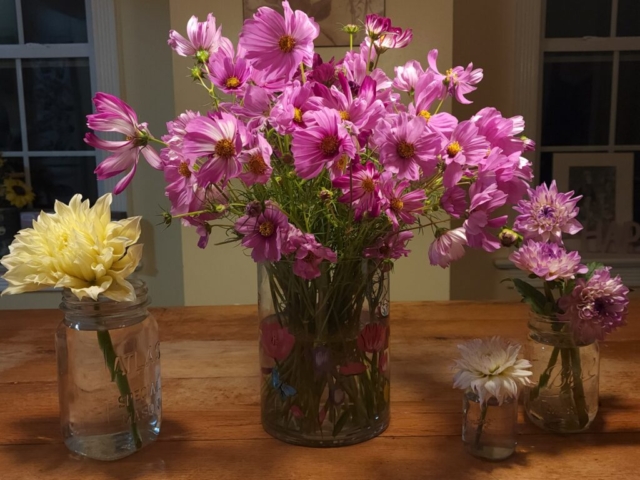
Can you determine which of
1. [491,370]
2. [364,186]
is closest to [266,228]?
[364,186]

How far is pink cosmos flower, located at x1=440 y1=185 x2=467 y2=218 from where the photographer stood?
2.38 feet

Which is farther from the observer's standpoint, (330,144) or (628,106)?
(628,106)

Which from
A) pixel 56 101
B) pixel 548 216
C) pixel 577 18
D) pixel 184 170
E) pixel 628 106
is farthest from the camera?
pixel 56 101

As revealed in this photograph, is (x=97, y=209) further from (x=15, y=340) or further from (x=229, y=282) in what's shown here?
(x=229, y=282)

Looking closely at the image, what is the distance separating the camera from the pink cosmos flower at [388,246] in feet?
2.65

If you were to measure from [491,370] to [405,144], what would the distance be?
300mm

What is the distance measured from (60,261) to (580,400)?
66 cm

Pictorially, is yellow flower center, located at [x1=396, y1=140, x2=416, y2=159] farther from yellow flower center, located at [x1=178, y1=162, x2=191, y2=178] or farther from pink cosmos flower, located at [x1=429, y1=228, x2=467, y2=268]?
yellow flower center, located at [x1=178, y1=162, x2=191, y2=178]

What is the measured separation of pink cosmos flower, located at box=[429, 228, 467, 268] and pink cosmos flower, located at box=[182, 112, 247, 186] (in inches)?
9.6

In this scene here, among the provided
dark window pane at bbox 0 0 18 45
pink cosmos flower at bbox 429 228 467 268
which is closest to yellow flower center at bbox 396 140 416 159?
pink cosmos flower at bbox 429 228 467 268

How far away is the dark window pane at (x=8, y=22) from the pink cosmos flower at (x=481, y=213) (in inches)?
112

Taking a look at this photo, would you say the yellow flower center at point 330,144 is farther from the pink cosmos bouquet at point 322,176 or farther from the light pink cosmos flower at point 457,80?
the light pink cosmos flower at point 457,80

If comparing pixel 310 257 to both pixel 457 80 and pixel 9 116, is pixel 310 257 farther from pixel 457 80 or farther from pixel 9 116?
pixel 9 116

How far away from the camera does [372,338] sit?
33.3 inches
